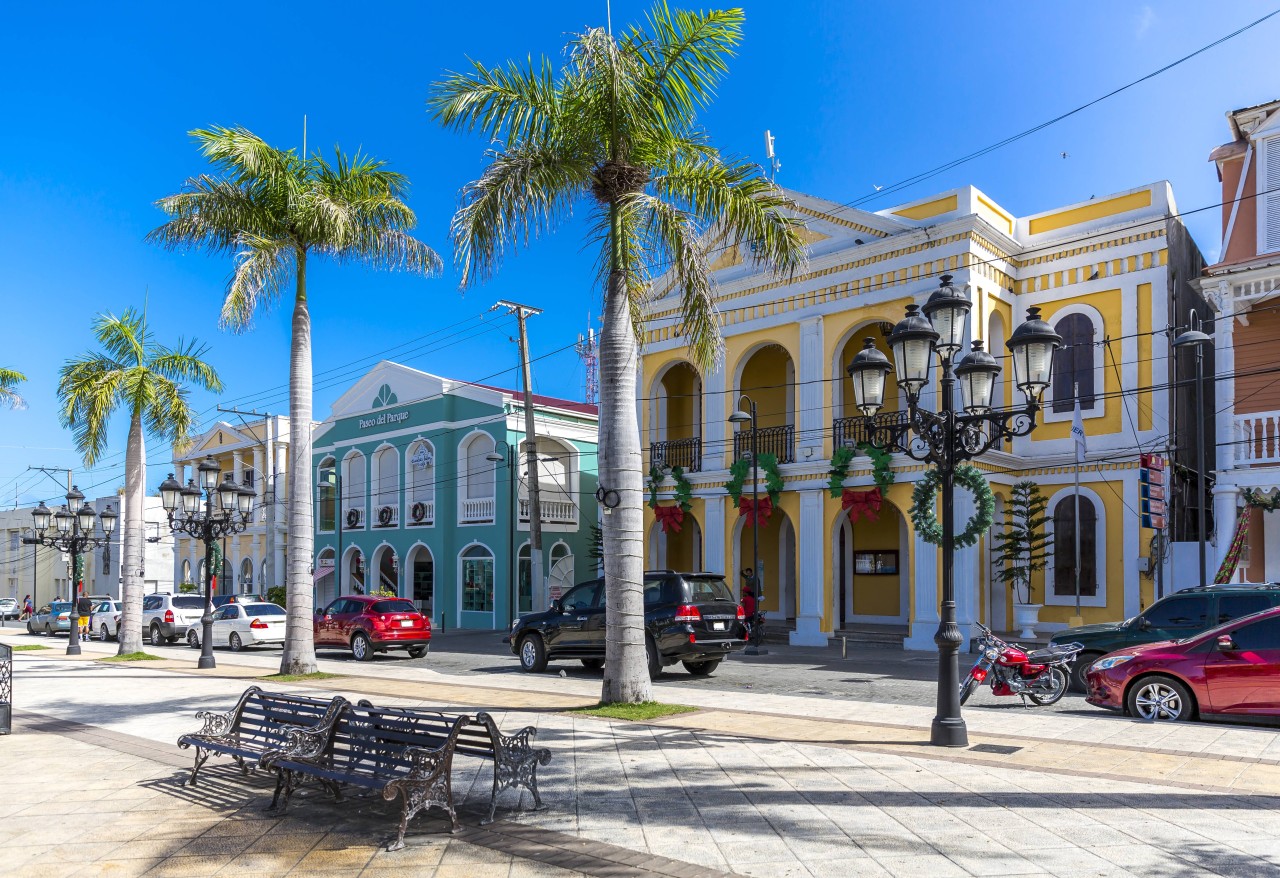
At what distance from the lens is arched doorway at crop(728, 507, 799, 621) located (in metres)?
29.3

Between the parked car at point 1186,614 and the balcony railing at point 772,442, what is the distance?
12451 millimetres

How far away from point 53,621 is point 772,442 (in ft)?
104

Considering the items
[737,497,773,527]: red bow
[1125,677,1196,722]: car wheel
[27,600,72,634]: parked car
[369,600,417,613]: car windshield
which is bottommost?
[27,600,72,634]: parked car

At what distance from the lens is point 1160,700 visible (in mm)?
11586

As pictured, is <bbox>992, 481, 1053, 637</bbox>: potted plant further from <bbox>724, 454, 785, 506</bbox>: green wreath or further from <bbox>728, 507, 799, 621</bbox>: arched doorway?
<bbox>728, 507, 799, 621</bbox>: arched doorway

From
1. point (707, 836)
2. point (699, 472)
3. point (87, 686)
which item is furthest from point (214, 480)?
point (707, 836)

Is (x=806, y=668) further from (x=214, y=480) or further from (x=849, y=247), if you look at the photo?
(x=214, y=480)

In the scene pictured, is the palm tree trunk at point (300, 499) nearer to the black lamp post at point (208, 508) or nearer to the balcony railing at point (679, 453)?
the black lamp post at point (208, 508)

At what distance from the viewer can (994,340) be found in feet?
80.2

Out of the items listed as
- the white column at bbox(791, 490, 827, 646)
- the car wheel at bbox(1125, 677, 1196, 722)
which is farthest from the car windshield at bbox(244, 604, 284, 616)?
the car wheel at bbox(1125, 677, 1196, 722)

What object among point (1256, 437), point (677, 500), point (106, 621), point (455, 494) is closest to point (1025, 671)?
point (1256, 437)

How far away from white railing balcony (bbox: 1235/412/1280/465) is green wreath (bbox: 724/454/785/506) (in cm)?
1024

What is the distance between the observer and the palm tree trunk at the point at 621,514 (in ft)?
40.3

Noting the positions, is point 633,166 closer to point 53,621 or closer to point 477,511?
point 477,511
